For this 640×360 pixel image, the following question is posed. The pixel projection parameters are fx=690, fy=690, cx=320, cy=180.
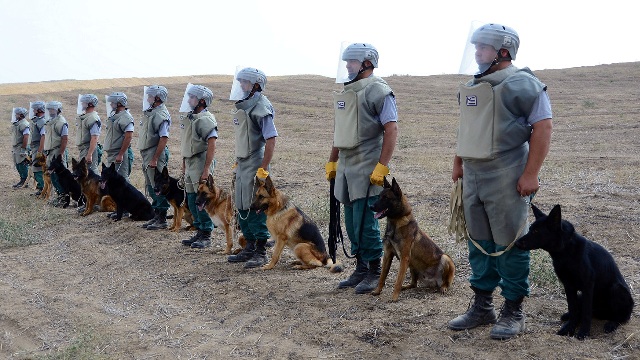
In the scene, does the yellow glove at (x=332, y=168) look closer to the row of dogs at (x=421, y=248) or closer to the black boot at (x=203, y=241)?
the row of dogs at (x=421, y=248)

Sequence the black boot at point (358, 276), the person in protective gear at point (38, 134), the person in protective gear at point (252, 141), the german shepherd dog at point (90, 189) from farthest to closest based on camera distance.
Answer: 1. the person in protective gear at point (38, 134)
2. the german shepherd dog at point (90, 189)
3. the person in protective gear at point (252, 141)
4. the black boot at point (358, 276)

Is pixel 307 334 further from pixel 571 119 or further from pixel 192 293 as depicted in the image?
pixel 571 119

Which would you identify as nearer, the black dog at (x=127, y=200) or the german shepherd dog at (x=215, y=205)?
the german shepherd dog at (x=215, y=205)

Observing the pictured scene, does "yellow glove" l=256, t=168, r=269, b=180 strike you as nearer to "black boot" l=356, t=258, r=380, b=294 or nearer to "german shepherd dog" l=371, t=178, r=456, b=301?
"black boot" l=356, t=258, r=380, b=294

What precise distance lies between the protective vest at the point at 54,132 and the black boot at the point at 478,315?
1096 cm

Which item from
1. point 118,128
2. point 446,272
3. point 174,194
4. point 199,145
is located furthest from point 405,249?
point 118,128

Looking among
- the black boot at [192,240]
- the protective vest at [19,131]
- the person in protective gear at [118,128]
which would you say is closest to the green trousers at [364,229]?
the black boot at [192,240]

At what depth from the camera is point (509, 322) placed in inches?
196

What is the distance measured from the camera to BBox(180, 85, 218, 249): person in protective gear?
8.82 metres

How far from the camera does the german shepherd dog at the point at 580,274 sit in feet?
15.5

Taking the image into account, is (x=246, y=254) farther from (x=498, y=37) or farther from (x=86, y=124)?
(x=86, y=124)

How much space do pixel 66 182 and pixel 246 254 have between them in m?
7.16

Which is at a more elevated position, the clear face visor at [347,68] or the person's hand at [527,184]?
the clear face visor at [347,68]

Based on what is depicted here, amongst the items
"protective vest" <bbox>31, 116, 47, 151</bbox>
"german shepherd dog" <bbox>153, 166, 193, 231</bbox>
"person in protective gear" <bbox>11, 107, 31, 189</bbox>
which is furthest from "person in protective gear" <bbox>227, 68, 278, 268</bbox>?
"person in protective gear" <bbox>11, 107, 31, 189</bbox>
